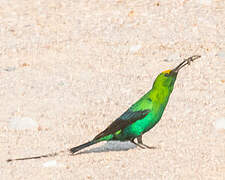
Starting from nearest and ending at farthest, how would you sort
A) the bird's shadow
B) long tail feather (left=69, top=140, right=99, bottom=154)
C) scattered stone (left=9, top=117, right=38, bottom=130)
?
long tail feather (left=69, top=140, right=99, bottom=154)
the bird's shadow
scattered stone (left=9, top=117, right=38, bottom=130)

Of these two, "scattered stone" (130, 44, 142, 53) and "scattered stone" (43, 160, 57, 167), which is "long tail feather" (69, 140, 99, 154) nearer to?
"scattered stone" (43, 160, 57, 167)

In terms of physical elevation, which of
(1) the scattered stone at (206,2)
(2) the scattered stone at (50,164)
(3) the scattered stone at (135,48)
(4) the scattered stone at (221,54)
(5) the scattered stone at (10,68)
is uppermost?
(1) the scattered stone at (206,2)

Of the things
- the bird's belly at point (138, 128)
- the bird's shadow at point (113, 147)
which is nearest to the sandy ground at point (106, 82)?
the bird's shadow at point (113, 147)

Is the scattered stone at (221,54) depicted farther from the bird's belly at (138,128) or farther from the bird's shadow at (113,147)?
the bird's belly at (138,128)

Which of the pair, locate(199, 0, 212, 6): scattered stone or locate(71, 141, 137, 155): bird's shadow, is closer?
locate(71, 141, 137, 155): bird's shadow

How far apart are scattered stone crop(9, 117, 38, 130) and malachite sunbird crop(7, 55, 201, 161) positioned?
0.73m

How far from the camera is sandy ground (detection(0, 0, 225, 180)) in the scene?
5328 millimetres

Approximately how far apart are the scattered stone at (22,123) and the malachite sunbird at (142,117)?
2.40ft

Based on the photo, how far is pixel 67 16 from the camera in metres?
9.71

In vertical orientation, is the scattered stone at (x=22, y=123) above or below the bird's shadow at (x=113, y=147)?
below

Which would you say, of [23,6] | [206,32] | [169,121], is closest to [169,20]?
[206,32]

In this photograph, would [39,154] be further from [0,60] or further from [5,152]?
[0,60]

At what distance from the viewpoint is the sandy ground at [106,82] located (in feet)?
17.5

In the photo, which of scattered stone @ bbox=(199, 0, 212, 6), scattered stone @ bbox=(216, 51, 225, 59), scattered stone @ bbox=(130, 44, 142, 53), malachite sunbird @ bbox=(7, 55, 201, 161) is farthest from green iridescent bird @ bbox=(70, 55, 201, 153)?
scattered stone @ bbox=(199, 0, 212, 6)
